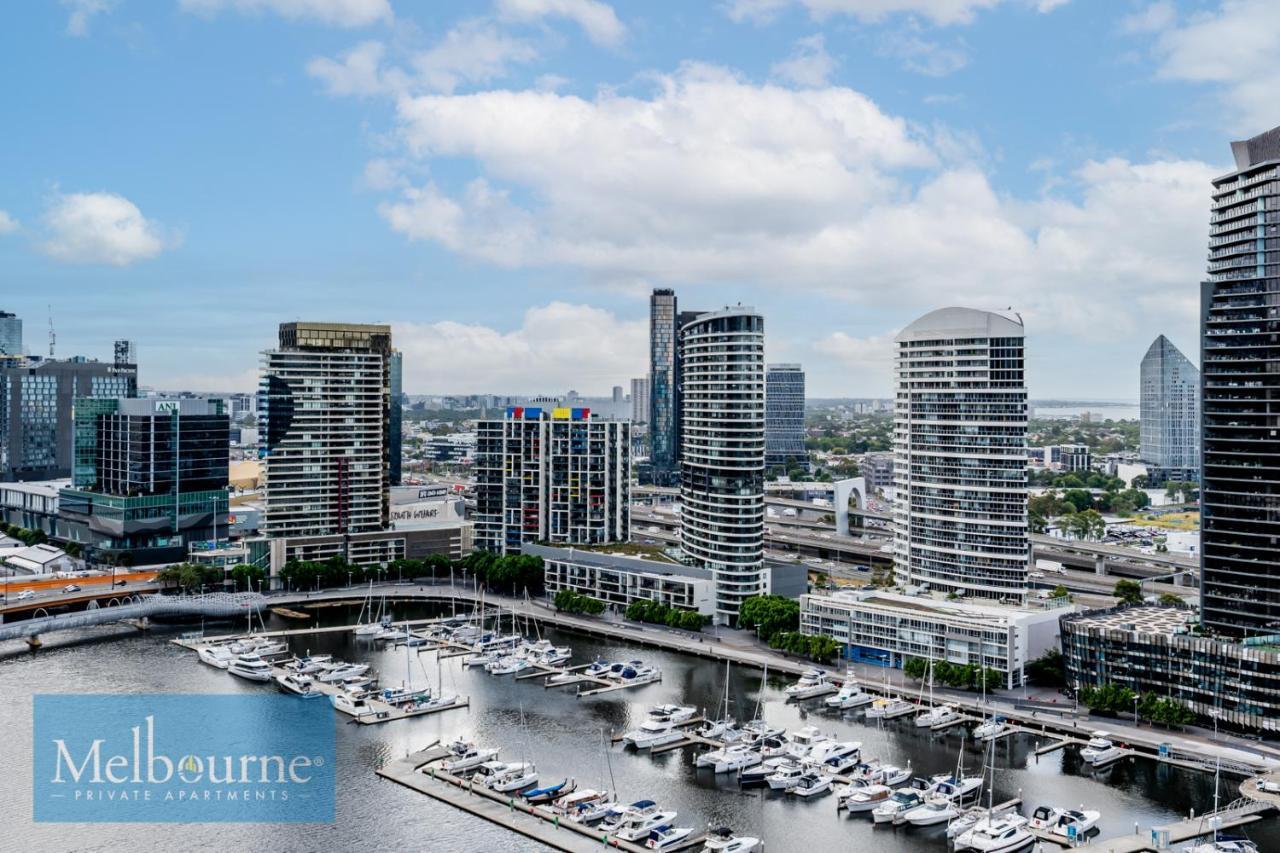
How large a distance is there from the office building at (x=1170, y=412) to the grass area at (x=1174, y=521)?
33.8m

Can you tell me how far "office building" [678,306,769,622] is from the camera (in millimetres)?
65688

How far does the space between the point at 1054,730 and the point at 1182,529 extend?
70824 mm

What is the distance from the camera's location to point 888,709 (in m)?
49.0

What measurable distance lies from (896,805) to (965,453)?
89.7ft

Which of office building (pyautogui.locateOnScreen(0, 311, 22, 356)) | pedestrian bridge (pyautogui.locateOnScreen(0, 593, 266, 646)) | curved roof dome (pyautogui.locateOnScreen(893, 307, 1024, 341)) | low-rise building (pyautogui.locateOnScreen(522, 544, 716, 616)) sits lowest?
pedestrian bridge (pyautogui.locateOnScreen(0, 593, 266, 646))

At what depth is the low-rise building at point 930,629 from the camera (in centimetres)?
5212

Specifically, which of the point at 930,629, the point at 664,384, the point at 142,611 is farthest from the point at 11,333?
the point at 930,629

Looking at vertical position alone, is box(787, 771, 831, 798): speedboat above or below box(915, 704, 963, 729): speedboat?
below

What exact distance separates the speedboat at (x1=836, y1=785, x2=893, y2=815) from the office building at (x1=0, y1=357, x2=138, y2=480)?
102 meters

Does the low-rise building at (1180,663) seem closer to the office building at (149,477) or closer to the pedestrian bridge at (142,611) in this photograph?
the pedestrian bridge at (142,611)

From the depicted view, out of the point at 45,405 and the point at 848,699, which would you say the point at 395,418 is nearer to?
the point at 45,405

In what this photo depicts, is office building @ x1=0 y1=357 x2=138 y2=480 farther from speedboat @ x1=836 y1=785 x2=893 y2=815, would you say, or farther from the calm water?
speedboat @ x1=836 y1=785 x2=893 y2=815

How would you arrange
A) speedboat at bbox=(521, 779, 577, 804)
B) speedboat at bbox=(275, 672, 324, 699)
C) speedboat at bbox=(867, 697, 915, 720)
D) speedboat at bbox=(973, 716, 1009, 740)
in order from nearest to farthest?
speedboat at bbox=(521, 779, 577, 804) < speedboat at bbox=(973, 716, 1009, 740) < speedboat at bbox=(867, 697, 915, 720) < speedboat at bbox=(275, 672, 324, 699)

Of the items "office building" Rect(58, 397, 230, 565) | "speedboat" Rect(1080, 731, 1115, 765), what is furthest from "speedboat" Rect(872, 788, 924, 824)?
"office building" Rect(58, 397, 230, 565)
